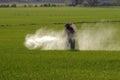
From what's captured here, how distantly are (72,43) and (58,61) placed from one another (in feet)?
18.0

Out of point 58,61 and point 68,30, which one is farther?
point 68,30

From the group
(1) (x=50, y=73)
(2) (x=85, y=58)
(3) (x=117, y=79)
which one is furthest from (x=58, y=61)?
(3) (x=117, y=79)

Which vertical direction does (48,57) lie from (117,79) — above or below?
below

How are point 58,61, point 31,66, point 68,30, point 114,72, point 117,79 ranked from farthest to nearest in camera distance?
point 68,30 → point 58,61 → point 31,66 → point 114,72 → point 117,79

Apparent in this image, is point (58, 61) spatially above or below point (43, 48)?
above

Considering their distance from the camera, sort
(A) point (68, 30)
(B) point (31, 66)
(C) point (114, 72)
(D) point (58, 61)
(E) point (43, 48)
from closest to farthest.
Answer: (C) point (114, 72), (B) point (31, 66), (D) point (58, 61), (A) point (68, 30), (E) point (43, 48)

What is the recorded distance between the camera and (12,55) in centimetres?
2508

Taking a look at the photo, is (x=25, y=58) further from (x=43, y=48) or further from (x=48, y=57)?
(x=43, y=48)

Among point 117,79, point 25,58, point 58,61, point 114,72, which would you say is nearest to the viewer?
point 117,79

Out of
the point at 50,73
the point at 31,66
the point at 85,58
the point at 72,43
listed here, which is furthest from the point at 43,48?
the point at 50,73

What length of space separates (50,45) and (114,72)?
11505 millimetres

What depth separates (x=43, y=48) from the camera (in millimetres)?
29609

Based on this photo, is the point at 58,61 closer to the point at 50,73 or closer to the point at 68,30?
the point at 50,73

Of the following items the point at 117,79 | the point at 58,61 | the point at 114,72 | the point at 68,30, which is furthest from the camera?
the point at 68,30
